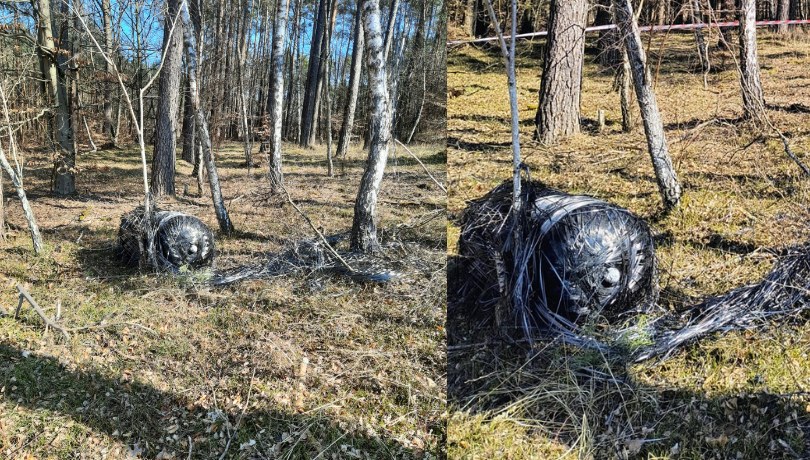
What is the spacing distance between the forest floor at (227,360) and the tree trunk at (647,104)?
4.58 feet

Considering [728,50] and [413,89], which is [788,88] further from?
[413,89]

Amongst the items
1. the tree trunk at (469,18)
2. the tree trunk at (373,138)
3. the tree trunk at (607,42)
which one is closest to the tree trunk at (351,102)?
the tree trunk at (373,138)

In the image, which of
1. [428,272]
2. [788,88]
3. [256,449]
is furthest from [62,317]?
[788,88]

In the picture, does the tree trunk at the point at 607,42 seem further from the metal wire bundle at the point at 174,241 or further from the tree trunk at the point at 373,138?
the metal wire bundle at the point at 174,241

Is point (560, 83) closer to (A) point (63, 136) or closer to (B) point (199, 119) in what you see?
(B) point (199, 119)

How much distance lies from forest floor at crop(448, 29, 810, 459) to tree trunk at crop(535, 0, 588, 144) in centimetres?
7

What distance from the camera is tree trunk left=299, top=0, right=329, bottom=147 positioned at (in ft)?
38.2

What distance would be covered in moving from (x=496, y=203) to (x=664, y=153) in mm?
774

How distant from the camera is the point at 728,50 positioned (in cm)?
257

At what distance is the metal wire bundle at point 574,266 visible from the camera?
225 cm

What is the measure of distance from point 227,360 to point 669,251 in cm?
229

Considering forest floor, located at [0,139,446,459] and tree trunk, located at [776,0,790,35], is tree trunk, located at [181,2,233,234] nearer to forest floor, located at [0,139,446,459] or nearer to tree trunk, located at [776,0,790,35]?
forest floor, located at [0,139,446,459]

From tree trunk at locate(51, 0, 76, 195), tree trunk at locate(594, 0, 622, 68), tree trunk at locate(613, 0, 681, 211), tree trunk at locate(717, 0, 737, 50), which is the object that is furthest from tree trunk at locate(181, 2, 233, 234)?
tree trunk at locate(717, 0, 737, 50)

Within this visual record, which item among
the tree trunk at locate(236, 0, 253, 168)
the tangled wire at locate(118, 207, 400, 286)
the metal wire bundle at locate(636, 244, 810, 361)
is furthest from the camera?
the tree trunk at locate(236, 0, 253, 168)
